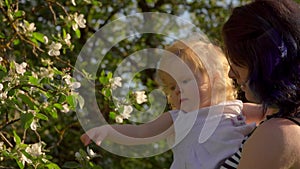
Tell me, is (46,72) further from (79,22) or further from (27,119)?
(79,22)

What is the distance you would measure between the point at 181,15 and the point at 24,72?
2.27m

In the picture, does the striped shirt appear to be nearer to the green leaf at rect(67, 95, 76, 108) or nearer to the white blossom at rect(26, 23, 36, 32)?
the green leaf at rect(67, 95, 76, 108)

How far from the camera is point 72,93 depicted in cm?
279

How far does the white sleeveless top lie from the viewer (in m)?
2.18

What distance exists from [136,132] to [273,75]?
77 centimetres

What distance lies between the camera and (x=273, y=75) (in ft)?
5.62

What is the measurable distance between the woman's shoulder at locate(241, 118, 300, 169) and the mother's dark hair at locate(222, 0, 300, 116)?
5 cm

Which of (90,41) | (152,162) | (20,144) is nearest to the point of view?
(20,144)

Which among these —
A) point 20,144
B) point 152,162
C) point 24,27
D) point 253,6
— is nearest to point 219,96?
point 253,6

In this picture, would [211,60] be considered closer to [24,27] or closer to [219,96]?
[219,96]

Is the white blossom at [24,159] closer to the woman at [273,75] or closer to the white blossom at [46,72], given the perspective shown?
the white blossom at [46,72]

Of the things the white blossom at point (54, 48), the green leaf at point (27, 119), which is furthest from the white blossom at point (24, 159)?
the white blossom at point (54, 48)

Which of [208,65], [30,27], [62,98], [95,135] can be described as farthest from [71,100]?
[208,65]

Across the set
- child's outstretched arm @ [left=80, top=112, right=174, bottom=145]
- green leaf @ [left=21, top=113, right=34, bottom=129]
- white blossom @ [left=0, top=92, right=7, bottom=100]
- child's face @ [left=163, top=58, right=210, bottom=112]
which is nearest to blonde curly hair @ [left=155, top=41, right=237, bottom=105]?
child's face @ [left=163, top=58, right=210, bottom=112]
